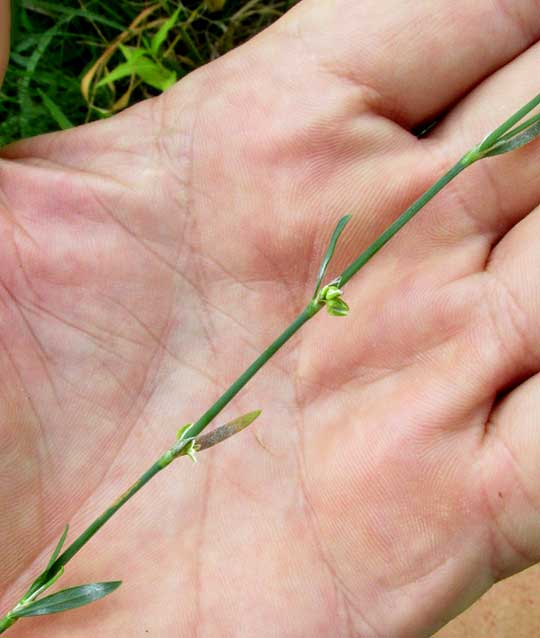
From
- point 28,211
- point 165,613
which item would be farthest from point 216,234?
point 165,613

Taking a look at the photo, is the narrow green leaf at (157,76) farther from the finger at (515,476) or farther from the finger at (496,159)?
the finger at (515,476)

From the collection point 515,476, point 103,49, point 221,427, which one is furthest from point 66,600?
point 103,49

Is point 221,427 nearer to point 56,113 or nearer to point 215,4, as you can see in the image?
point 56,113

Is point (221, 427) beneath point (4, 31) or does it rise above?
beneath

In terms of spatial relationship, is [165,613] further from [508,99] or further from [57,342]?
[508,99]

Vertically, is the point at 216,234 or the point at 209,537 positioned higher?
the point at 216,234
